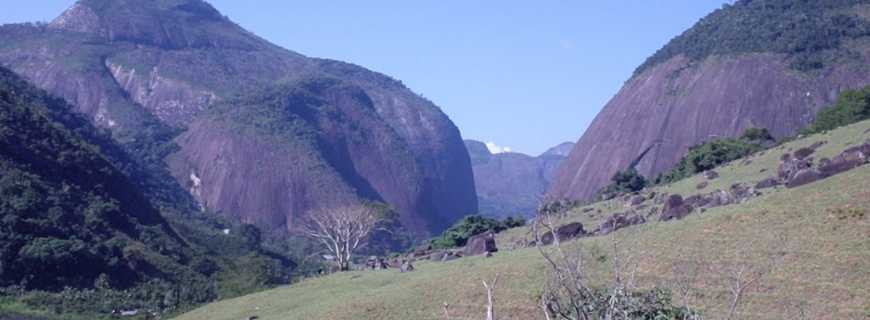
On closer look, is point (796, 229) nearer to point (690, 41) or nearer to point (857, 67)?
point (857, 67)

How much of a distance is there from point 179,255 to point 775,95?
151ft

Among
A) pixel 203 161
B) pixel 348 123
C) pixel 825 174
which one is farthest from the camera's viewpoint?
pixel 348 123

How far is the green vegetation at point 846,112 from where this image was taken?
47281 mm

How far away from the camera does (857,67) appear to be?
65.6 meters

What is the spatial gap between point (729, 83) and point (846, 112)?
26.3 metres

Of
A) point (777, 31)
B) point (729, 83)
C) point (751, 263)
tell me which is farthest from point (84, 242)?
point (777, 31)

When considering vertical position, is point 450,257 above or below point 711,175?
below

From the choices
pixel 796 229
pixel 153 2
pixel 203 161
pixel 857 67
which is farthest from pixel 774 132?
pixel 153 2

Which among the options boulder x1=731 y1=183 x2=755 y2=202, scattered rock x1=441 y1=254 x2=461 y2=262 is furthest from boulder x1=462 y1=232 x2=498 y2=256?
boulder x1=731 y1=183 x2=755 y2=202

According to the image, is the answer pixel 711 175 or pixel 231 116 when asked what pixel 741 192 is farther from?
pixel 231 116

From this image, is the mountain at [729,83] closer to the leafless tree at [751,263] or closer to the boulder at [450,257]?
the boulder at [450,257]

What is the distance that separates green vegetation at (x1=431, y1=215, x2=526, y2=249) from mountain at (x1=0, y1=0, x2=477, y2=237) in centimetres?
4730

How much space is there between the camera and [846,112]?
47.9m

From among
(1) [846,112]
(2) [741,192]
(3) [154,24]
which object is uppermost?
(3) [154,24]
